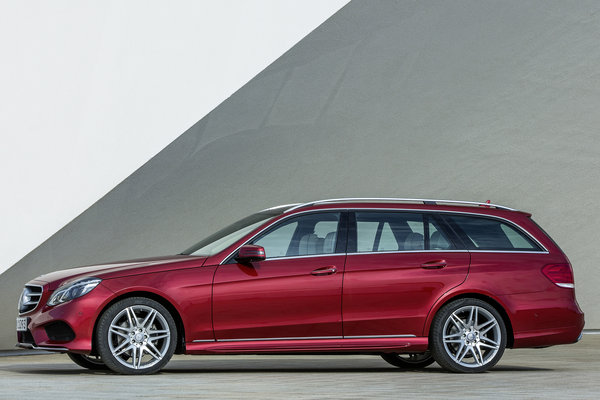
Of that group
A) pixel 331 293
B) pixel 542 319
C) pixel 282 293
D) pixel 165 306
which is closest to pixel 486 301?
pixel 542 319

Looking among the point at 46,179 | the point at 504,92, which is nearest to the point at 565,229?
the point at 504,92

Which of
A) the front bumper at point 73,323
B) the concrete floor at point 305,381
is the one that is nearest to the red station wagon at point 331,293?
the front bumper at point 73,323

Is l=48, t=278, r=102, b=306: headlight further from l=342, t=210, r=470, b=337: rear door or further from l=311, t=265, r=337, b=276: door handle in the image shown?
l=342, t=210, r=470, b=337: rear door

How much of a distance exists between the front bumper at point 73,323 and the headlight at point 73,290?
4 centimetres

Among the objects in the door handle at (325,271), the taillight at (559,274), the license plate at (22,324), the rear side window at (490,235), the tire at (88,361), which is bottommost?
the tire at (88,361)

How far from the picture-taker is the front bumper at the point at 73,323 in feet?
29.6

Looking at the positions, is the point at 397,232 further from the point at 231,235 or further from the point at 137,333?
the point at 137,333

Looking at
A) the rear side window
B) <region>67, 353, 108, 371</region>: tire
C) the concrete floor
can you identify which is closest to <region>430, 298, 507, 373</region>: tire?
the concrete floor

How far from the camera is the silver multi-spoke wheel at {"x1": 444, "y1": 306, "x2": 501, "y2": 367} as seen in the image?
977 centimetres

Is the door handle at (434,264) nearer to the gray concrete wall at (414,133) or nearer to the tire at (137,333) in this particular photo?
the tire at (137,333)

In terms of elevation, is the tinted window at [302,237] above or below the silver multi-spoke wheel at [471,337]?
above

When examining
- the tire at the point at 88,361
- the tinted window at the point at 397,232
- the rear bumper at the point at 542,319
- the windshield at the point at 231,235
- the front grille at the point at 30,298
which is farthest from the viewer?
the tire at the point at 88,361

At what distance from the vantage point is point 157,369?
9.20 m

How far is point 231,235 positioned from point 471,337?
2355mm
